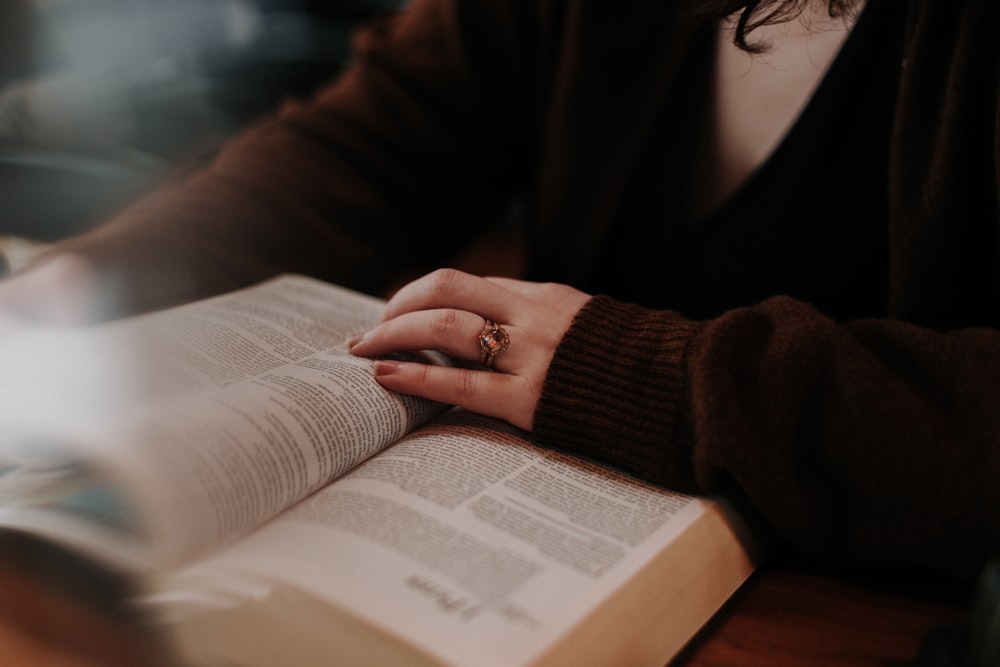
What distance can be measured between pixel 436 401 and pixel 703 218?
1.17 ft

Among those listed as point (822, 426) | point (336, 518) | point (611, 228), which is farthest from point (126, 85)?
point (822, 426)

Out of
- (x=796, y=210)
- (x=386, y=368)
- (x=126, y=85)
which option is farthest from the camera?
(x=126, y=85)

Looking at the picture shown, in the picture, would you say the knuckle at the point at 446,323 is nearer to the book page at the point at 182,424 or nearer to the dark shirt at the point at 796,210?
the book page at the point at 182,424

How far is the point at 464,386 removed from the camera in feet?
1.62

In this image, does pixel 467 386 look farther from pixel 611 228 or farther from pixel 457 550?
pixel 611 228

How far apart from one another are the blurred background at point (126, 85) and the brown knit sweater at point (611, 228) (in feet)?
0.20

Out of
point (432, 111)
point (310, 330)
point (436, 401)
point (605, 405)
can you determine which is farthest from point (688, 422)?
point (432, 111)

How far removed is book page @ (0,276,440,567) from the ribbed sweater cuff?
0.09m

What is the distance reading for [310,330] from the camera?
1.82 ft

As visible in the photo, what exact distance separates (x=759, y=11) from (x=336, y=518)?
41 cm

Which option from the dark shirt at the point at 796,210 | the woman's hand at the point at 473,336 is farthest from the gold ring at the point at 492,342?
the dark shirt at the point at 796,210

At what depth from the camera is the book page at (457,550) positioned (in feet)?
1.14

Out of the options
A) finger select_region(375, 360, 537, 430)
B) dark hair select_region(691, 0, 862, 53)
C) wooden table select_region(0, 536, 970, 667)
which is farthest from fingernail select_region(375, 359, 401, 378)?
dark hair select_region(691, 0, 862, 53)

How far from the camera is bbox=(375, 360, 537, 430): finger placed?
49cm
